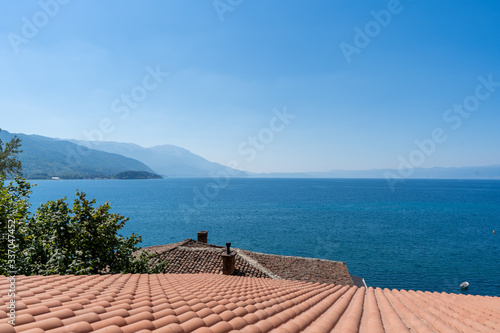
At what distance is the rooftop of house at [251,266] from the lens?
65.5 ft

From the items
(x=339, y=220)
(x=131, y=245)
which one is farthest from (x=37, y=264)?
(x=339, y=220)

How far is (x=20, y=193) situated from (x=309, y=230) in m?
65.8

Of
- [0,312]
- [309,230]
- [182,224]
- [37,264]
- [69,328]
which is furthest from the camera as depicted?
[182,224]

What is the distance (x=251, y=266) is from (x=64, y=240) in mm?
13196

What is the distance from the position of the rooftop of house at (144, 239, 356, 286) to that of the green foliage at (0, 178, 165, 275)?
7.53 m

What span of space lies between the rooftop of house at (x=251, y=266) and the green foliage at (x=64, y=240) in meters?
7.53

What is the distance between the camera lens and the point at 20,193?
1420 cm

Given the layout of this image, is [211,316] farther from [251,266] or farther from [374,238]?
[374,238]

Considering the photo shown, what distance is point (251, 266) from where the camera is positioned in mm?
20766

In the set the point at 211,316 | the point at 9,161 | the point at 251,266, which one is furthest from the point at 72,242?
the point at 9,161

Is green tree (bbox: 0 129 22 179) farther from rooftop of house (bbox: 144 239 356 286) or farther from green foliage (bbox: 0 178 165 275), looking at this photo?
rooftop of house (bbox: 144 239 356 286)

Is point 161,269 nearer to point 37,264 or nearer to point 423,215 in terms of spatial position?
point 37,264

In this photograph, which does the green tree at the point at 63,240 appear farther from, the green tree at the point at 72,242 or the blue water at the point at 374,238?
the blue water at the point at 374,238

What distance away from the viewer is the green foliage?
1072 cm
